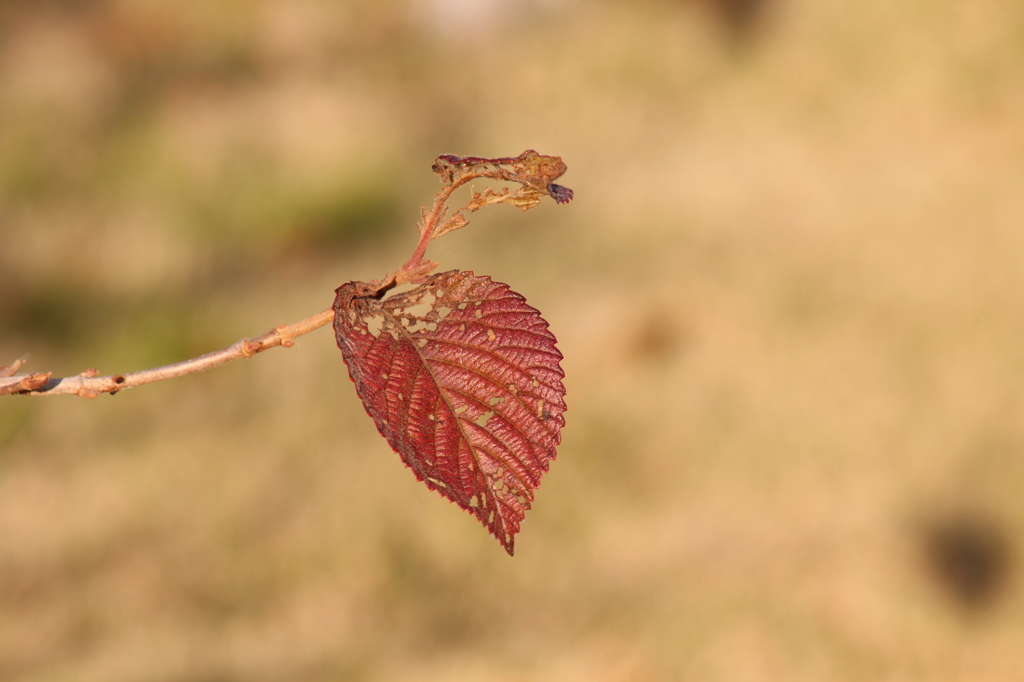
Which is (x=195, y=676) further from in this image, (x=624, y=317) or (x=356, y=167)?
(x=356, y=167)

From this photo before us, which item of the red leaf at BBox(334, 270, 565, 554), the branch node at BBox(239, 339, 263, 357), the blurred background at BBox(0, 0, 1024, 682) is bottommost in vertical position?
the red leaf at BBox(334, 270, 565, 554)

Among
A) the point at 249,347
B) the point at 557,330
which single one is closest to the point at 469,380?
the point at 249,347

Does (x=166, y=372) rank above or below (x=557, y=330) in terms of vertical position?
below

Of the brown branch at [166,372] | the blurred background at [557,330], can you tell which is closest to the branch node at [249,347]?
the brown branch at [166,372]

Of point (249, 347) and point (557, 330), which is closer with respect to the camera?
point (249, 347)

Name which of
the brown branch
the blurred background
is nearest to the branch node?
the brown branch

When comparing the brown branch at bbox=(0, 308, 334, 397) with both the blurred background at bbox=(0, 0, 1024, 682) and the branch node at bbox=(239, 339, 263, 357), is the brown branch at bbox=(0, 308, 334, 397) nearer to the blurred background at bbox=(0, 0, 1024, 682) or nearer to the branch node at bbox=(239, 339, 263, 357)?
the branch node at bbox=(239, 339, 263, 357)

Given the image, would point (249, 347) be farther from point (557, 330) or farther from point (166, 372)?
point (557, 330)
